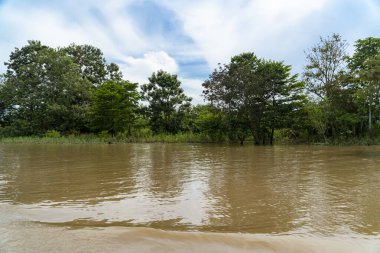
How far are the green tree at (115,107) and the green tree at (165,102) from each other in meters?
1.74

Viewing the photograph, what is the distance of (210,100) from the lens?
73.6ft

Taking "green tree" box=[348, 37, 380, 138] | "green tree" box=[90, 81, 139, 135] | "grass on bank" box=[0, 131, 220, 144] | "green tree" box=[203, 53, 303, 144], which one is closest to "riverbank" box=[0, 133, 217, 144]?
"grass on bank" box=[0, 131, 220, 144]

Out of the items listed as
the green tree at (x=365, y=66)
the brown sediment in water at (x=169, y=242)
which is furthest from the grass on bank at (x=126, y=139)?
the brown sediment in water at (x=169, y=242)

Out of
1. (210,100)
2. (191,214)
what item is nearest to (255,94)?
(210,100)

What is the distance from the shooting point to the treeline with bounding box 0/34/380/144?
20.6m

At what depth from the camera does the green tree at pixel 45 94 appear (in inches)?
1187

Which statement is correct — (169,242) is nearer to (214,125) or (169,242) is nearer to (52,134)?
(214,125)

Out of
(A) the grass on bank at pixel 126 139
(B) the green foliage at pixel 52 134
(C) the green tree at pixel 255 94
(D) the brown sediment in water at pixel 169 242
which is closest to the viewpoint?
(D) the brown sediment in water at pixel 169 242

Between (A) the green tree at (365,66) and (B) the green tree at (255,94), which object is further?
(B) the green tree at (255,94)

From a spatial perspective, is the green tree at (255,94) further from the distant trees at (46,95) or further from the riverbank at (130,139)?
the distant trees at (46,95)

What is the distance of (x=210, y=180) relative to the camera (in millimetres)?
6336

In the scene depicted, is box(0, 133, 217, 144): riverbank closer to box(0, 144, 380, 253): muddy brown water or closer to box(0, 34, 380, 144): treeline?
box(0, 34, 380, 144): treeline

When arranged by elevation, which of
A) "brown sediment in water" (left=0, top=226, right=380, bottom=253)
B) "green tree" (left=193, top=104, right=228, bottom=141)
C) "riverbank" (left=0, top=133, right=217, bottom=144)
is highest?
"green tree" (left=193, top=104, right=228, bottom=141)

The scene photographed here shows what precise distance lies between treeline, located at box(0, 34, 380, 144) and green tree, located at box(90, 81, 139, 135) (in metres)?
0.09
